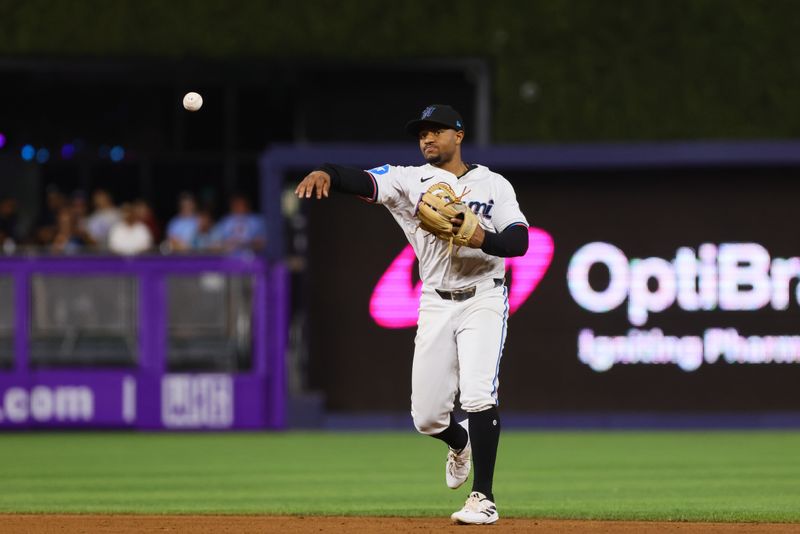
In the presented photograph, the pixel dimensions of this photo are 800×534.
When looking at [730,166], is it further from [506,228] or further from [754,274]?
[506,228]

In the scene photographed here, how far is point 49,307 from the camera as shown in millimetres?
15117

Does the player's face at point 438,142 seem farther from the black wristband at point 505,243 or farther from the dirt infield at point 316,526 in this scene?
→ the dirt infield at point 316,526

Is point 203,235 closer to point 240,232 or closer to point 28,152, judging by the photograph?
point 240,232

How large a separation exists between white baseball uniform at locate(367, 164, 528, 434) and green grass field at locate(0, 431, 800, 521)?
0.77m

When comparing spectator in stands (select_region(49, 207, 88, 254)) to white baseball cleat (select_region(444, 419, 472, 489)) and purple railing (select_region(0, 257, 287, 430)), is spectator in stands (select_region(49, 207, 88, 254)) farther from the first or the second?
white baseball cleat (select_region(444, 419, 472, 489))

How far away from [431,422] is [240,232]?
331 inches

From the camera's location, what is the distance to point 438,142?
24.8ft

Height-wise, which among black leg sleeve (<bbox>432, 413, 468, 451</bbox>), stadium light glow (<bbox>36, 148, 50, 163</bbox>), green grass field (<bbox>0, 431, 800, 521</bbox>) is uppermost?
stadium light glow (<bbox>36, 148, 50, 163</bbox>)

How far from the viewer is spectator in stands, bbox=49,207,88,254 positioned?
610 inches

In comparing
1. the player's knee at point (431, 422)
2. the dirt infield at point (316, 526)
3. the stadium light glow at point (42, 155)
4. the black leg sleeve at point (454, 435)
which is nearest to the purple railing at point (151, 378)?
the stadium light glow at point (42, 155)

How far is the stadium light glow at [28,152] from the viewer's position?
21766 millimetres

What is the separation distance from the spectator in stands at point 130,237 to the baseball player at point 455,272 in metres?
8.02

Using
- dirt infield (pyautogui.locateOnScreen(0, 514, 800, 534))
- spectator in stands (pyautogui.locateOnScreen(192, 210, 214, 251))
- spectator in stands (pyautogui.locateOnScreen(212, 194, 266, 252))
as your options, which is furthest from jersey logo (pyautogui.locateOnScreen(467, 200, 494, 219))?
spectator in stands (pyautogui.locateOnScreen(192, 210, 214, 251))

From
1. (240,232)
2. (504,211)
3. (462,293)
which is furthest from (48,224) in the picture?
(504,211)
